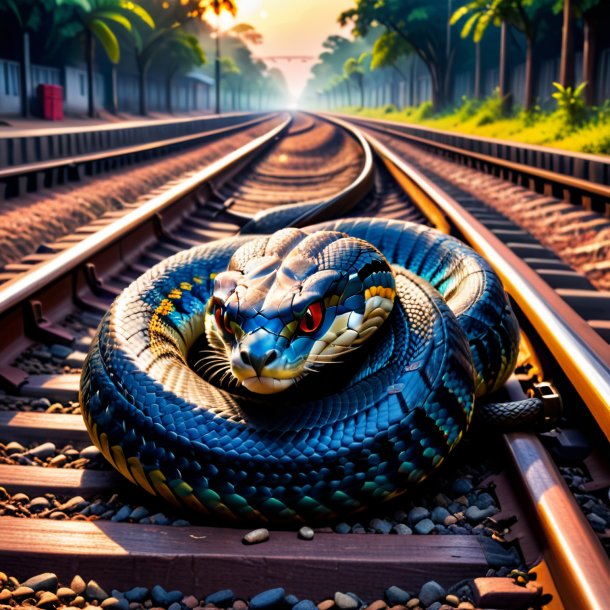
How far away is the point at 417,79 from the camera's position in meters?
61.2

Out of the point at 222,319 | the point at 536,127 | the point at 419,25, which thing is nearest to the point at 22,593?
the point at 222,319

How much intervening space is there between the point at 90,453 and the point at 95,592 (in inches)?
34.1

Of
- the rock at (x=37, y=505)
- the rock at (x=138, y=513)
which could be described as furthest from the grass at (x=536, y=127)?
the rock at (x=37, y=505)

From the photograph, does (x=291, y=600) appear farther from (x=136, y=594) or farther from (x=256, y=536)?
(x=136, y=594)

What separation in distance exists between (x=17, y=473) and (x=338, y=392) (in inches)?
48.6

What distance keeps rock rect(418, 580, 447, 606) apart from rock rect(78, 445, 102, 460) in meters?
1.41

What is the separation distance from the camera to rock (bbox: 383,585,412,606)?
205 centimetres

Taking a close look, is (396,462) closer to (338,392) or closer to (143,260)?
(338,392)

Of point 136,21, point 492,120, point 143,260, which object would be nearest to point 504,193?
point 143,260

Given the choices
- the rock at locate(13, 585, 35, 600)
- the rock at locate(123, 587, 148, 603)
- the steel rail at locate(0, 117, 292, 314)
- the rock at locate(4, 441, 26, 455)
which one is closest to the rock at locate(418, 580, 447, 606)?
the rock at locate(123, 587, 148, 603)

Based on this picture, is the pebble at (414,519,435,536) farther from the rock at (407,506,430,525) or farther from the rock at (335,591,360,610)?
the rock at (335,591,360,610)

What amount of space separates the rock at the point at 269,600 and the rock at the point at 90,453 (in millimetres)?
1074

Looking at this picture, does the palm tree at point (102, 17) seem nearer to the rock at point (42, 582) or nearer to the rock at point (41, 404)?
the rock at point (41, 404)

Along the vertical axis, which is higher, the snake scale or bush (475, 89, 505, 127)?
bush (475, 89, 505, 127)
